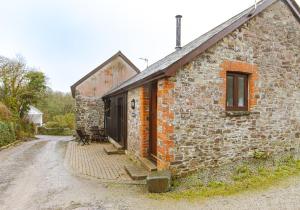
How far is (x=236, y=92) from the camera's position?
8383 mm

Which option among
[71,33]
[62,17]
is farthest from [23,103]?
[62,17]

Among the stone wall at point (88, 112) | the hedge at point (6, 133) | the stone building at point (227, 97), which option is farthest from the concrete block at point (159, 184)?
the stone wall at point (88, 112)

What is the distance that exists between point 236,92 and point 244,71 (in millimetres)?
730

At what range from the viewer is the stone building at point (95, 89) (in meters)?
19.4

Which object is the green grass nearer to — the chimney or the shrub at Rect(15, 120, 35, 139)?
the chimney

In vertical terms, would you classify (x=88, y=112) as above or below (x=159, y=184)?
above

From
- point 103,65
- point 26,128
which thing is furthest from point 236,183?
point 26,128

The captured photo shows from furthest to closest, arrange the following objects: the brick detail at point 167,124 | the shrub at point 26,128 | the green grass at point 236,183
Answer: the shrub at point 26,128 < the brick detail at point 167,124 < the green grass at point 236,183

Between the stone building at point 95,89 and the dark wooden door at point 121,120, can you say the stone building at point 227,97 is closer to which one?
the dark wooden door at point 121,120

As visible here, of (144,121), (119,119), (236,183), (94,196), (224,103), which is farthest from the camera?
(119,119)

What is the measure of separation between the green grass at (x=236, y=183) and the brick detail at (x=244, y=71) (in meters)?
2.08

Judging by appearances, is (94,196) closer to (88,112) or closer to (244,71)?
(244,71)

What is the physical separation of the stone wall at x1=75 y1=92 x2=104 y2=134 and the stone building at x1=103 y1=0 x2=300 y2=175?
9645mm

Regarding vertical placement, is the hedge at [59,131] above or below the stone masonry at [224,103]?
below
